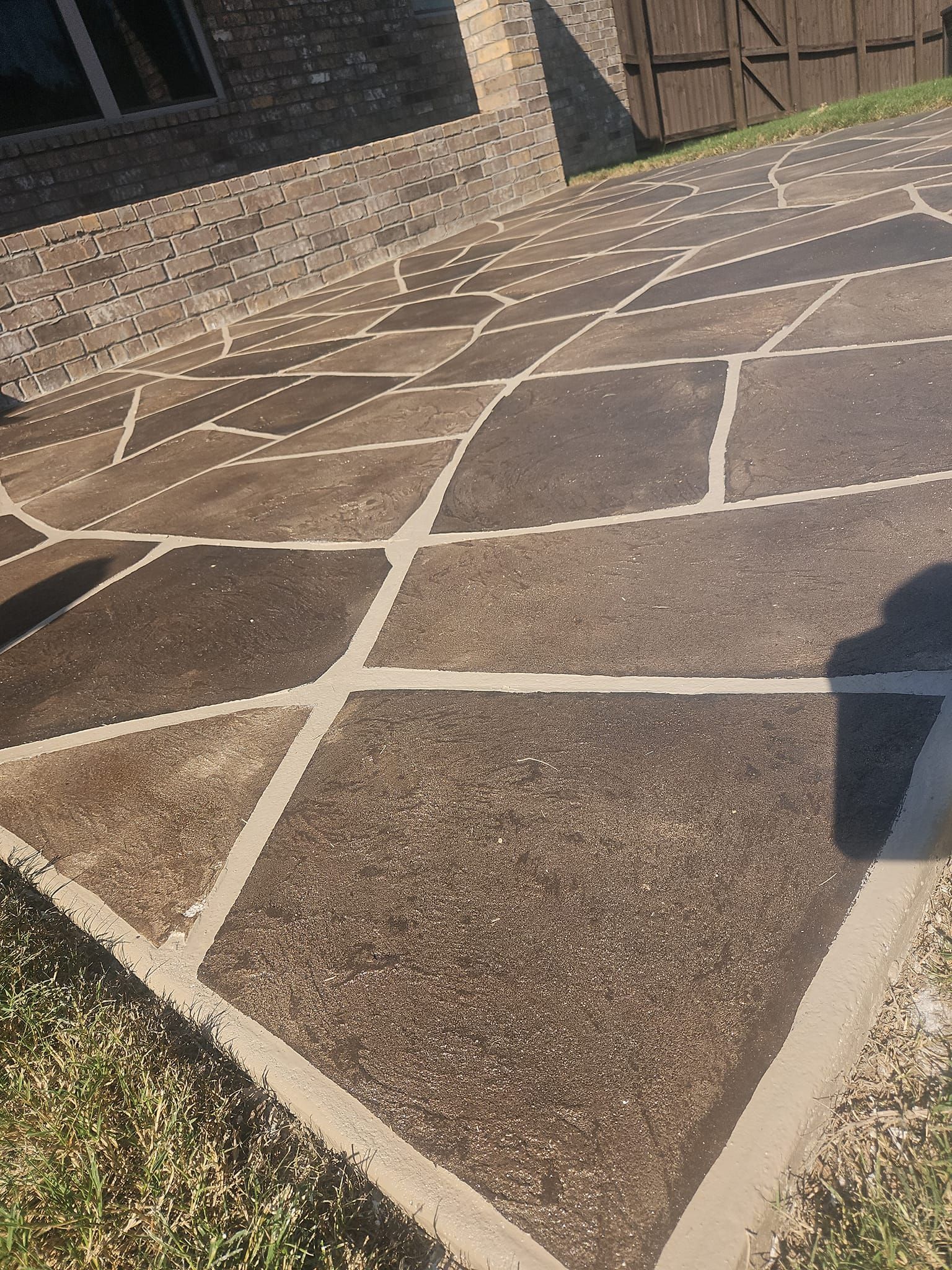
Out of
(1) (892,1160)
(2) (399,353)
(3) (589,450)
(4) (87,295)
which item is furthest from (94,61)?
(1) (892,1160)

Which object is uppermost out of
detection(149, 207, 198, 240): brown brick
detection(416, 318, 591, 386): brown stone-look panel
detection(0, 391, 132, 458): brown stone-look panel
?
detection(149, 207, 198, 240): brown brick

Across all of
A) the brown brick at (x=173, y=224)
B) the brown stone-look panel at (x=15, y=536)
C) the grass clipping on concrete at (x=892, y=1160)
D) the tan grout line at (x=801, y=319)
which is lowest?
the grass clipping on concrete at (x=892, y=1160)

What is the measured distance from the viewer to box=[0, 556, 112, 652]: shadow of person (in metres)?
2.81

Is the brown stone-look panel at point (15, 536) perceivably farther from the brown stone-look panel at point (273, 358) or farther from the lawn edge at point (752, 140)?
the lawn edge at point (752, 140)

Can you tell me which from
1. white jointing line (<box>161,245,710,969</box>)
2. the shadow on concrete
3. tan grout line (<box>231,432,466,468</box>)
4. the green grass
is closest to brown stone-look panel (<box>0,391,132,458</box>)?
tan grout line (<box>231,432,466,468</box>)

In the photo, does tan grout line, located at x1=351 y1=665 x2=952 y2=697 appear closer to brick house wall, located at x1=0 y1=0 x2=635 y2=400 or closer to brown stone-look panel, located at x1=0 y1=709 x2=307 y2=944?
brown stone-look panel, located at x1=0 y1=709 x2=307 y2=944

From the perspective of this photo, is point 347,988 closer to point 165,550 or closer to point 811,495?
point 811,495

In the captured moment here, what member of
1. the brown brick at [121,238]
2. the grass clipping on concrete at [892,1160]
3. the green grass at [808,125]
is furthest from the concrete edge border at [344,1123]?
the green grass at [808,125]

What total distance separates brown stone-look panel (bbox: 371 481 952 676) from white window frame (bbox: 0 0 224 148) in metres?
8.40

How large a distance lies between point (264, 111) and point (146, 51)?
1270mm

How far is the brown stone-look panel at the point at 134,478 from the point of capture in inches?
145

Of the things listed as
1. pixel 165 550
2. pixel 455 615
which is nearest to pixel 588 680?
pixel 455 615

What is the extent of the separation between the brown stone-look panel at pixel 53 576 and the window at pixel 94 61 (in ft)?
23.3

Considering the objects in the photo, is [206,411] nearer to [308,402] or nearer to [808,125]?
[308,402]
